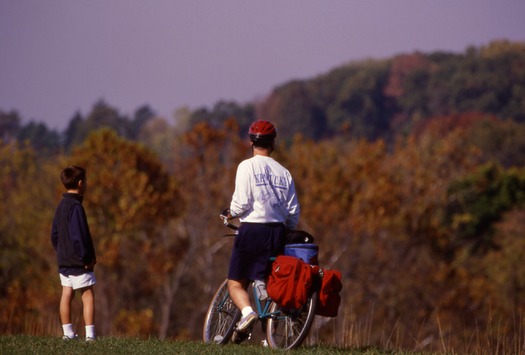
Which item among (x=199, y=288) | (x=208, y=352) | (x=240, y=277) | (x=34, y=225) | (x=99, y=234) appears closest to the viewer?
(x=208, y=352)

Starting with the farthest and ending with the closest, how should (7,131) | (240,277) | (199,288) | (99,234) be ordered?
(7,131) → (199,288) → (99,234) → (240,277)

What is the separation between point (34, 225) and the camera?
54.1m

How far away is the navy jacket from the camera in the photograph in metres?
9.84

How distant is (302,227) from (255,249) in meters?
38.4

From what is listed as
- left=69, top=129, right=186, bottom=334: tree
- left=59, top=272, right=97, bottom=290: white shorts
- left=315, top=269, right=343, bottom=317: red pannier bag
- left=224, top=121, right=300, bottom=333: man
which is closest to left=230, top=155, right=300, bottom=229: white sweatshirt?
left=224, top=121, right=300, bottom=333: man

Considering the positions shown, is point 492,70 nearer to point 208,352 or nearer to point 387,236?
point 387,236

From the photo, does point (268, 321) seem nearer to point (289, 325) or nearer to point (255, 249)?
point (289, 325)

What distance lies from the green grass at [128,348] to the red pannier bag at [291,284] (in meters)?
0.41

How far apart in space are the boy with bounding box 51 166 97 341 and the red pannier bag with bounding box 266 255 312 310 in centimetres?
173

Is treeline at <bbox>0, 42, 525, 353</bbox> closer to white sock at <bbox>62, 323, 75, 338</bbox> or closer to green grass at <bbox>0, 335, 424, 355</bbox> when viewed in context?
white sock at <bbox>62, 323, 75, 338</bbox>

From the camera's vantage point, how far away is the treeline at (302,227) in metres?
45.9

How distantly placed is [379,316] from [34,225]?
57.0ft

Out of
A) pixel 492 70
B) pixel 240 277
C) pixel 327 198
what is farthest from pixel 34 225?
pixel 492 70

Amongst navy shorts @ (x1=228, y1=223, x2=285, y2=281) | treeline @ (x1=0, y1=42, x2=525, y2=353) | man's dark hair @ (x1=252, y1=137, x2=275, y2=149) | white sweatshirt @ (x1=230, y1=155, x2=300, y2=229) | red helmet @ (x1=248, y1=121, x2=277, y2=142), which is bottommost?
treeline @ (x1=0, y1=42, x2=525, y2=353)
